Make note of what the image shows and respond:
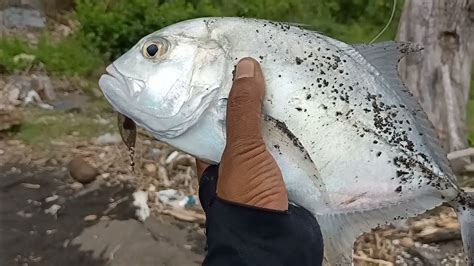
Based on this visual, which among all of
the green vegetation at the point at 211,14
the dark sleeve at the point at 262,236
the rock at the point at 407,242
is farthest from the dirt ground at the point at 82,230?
the green vegetation at the point at 211,14

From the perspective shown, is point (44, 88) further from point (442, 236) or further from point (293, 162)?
point (293, 162)

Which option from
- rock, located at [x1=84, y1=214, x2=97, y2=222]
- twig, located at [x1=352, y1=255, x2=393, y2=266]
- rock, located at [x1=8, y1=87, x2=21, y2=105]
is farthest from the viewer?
rock, located at [x1=8, y1=87, x2=21, y2=105]

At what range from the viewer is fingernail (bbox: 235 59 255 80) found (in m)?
1.99

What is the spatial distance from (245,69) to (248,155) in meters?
0.26

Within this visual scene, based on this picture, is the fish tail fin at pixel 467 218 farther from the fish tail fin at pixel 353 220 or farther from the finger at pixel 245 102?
the finger at pixel 245 102

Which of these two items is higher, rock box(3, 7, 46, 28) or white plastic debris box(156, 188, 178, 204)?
rock box(3, 7, 46, 28)

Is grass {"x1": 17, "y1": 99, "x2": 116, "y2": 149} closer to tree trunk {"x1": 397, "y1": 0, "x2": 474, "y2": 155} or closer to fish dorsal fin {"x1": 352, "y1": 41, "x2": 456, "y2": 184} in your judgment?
tree trunk {"x1": 397, "y1": 0, "x2": 474, "y2": 155}

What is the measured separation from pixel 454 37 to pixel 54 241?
11.0ft

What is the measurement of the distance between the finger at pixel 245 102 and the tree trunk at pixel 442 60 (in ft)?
12.0

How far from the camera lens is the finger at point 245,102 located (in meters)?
1.98

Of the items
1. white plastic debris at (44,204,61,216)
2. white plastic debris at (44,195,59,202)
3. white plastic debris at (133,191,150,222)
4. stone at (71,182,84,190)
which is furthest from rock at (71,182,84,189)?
white plastic debris at (133,191,150,222)

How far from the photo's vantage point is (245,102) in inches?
78.5

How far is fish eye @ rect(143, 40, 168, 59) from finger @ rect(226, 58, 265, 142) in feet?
0.82

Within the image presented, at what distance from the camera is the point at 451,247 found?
4.62 meters
